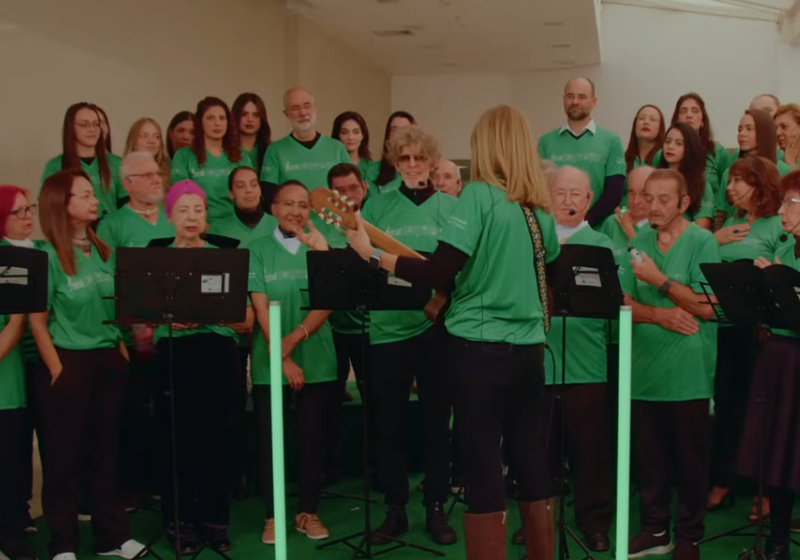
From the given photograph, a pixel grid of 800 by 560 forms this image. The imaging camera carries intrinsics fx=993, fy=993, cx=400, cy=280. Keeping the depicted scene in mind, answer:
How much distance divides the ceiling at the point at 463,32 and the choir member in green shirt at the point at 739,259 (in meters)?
3.35

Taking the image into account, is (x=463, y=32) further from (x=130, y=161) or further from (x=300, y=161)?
(x=130, y=161)

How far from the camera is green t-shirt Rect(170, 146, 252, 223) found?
5.10m

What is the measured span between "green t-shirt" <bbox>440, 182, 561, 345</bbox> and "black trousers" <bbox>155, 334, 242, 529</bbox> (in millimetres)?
1554

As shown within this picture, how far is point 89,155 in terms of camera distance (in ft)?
16.2

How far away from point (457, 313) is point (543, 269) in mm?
307

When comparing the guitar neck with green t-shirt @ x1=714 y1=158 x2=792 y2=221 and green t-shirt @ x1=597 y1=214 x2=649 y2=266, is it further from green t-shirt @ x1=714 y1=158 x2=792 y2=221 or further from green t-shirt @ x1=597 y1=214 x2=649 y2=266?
green t-shirt @ x1=714 y1=158 x2=792 y2=221

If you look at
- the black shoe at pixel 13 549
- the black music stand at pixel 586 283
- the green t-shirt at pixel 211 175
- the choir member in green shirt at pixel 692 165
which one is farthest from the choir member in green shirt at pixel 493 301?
the green t-shirt at pixel 211 175

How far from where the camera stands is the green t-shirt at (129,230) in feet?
14.4

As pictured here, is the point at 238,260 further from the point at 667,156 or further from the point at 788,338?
the point at 667,156

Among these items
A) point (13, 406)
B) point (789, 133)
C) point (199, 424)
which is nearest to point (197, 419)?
point (199, 424)

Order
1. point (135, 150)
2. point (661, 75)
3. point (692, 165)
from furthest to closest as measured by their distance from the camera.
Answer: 1. point (661, 75)
2. point (135, 150)
3. point (692, 165)

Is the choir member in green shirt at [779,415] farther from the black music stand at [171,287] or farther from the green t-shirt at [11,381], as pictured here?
the green t-shirt at [11,381]

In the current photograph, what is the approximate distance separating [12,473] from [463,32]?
5.71 m

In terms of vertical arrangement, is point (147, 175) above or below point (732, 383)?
above
